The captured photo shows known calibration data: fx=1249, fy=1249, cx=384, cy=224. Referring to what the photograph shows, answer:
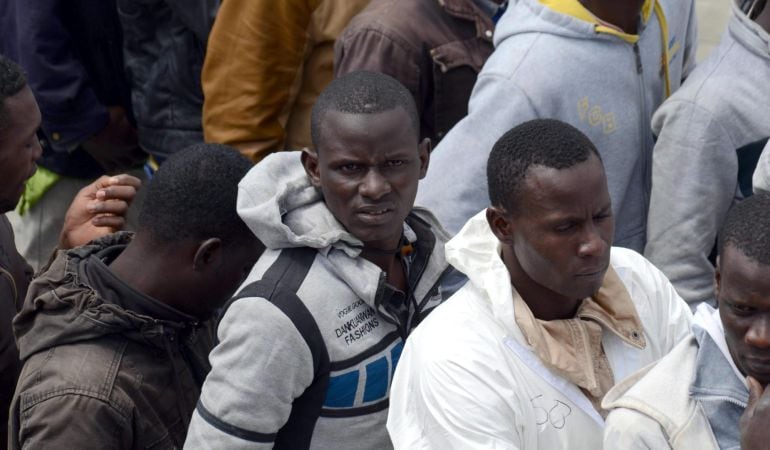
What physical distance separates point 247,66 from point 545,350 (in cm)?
195

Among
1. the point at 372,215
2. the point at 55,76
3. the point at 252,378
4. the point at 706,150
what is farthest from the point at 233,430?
the point at 55,76

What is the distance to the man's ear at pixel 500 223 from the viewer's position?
110 inches

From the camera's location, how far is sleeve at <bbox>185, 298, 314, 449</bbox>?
2797mm

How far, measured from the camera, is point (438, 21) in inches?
158

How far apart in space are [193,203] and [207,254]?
13 centimetres

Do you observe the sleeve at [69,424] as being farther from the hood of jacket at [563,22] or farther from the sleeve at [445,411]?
the hood of jacket at [563,22]

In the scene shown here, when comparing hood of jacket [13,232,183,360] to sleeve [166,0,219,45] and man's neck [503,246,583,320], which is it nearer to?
man's neck [503,246,583,320]

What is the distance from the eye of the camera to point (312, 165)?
3.16 meters

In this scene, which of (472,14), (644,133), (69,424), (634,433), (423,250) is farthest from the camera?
(472,14)

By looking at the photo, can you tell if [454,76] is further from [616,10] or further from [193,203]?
[193,203]

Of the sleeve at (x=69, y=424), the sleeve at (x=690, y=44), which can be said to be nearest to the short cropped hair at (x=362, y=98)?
the sleeve at (x=69, y=424)

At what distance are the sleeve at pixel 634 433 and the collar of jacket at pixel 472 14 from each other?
193 cm

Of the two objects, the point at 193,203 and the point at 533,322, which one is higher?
the point at 533,322

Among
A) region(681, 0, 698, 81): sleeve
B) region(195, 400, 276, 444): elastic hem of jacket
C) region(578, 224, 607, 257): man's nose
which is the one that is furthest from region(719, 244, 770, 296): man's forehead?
region(681, 0, 698, 81): sleeve
